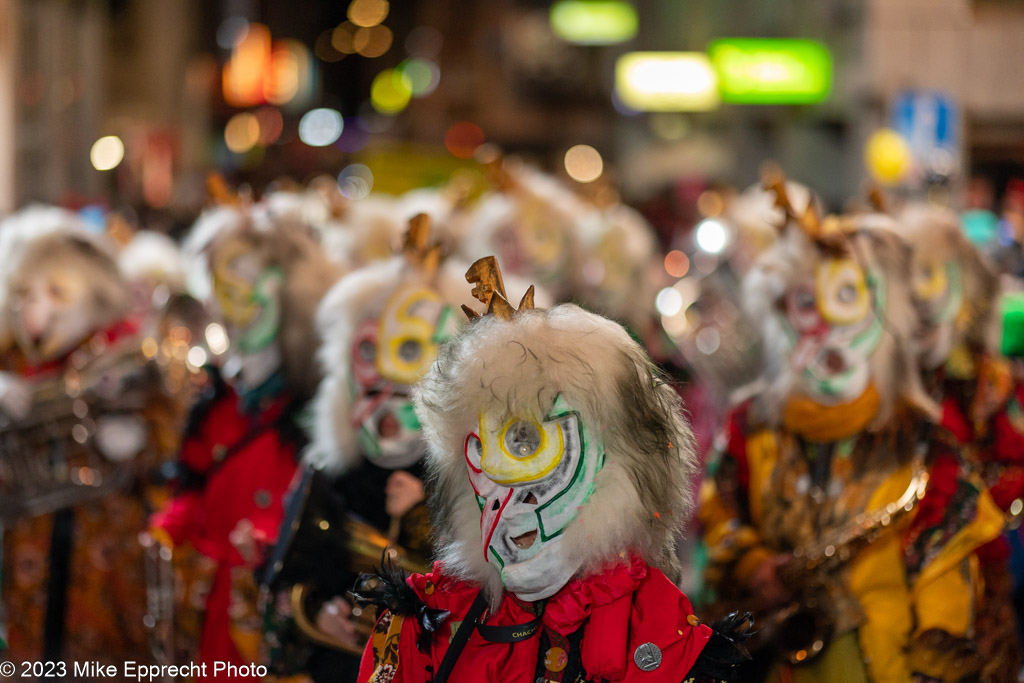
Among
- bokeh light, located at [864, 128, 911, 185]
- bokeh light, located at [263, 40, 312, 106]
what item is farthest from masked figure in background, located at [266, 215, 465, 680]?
bokeh light, located at [263, 40, 312, 106]

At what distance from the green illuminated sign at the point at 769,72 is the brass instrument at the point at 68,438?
11140 millimetres

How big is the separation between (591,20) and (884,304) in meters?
18.1

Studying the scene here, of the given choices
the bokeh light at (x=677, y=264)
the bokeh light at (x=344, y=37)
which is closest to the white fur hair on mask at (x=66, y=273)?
the bokeh light at (x=677, y=264)

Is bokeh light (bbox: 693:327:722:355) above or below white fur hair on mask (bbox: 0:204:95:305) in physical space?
below

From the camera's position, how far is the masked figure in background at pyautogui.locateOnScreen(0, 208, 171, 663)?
488cm

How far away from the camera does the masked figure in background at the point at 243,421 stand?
164 inches

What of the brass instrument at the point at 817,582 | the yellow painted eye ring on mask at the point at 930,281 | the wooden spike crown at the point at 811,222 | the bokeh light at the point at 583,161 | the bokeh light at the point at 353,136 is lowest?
the bokeh light at the point at 583,161

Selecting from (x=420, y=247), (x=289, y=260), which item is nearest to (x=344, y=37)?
(x=289, y=260)

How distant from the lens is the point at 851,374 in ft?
11.8

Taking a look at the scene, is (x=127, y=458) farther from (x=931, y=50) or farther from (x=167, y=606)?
(x=931, y=50)

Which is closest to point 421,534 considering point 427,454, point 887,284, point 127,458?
point 427,454

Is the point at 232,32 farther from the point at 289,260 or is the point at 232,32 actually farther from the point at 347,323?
the point at 347,323

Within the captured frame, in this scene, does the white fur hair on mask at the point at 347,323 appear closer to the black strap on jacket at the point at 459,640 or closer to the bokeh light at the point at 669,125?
the black strap on jacket at the point at 459,640

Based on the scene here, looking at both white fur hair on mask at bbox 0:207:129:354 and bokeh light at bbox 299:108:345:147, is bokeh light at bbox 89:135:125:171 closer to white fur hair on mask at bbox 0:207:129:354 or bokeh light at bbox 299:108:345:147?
white fur hair on mask at bbox 0:207:129:354
